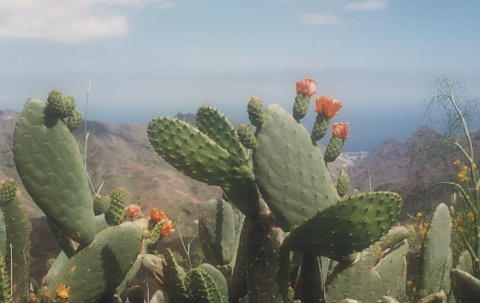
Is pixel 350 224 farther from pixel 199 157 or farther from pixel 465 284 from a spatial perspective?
pixel 465 284

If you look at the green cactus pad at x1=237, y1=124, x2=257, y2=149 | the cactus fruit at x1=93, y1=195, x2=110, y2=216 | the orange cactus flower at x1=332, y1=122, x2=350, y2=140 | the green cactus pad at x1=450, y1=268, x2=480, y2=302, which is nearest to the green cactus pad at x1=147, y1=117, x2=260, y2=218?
the green cactus pad at x1=237, y1=124, x2=257, y2=149

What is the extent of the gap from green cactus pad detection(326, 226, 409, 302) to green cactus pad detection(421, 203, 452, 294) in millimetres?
323

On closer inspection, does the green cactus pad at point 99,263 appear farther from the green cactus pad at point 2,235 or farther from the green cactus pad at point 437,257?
the green cactus pad at point 437,257

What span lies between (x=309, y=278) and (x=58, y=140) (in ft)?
4.29

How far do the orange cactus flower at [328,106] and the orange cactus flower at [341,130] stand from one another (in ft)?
0.29

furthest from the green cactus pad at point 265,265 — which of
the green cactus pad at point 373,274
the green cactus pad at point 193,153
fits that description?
the green cactus pad at point 373,274

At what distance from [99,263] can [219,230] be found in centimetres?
75

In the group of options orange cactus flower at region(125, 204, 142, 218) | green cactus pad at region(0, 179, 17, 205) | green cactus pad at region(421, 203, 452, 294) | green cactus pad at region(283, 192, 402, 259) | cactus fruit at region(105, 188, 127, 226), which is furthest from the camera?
green cactus pad at region(421, 203, 452, 294)

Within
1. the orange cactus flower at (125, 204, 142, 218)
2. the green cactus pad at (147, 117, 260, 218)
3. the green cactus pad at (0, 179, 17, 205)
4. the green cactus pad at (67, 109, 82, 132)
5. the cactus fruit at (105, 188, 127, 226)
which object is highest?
the green cactus pad at (67, 109, 82, 132)

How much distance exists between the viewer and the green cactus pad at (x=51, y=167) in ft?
8.13

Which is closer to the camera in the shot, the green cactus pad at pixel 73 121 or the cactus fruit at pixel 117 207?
the green cactus pad at pixel 73 121

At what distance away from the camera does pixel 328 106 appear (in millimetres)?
2855

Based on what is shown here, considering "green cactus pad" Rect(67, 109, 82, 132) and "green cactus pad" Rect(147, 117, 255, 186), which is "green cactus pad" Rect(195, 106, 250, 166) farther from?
"green cactus pad" Rect(67, 109, 82, 132)

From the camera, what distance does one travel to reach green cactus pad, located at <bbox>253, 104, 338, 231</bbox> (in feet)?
8.52
